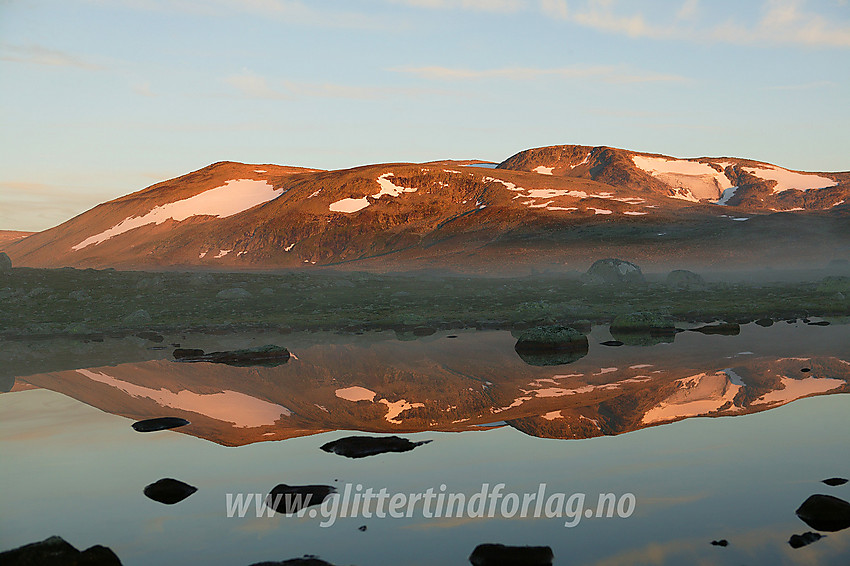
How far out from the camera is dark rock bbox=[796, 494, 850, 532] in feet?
26.8

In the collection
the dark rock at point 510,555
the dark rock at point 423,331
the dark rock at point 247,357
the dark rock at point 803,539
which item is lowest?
the dark rock at point 423,331

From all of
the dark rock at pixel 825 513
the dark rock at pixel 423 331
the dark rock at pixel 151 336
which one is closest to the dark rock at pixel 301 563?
the dark rock at pixel 825 513

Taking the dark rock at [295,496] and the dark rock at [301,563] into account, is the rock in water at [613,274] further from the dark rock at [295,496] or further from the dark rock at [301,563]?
the dark rock at [301,563]

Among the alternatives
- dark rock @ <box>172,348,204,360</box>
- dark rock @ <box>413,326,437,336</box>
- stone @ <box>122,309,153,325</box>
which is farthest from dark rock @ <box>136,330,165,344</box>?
dark rock @ <box>413,326,437,336</box>

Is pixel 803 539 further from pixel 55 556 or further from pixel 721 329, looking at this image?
pixel 721 329

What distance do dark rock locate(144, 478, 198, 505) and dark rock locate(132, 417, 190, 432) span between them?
4.66 meters

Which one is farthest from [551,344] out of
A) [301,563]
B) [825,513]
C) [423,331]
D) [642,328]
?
[301,563]

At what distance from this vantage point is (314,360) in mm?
25297

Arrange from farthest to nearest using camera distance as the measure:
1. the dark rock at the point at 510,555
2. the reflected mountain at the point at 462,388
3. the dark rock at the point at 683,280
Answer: the dark rock at the point at 683,280, the reflected mountain at the point at 462,388, the dark rock at the point at 510,555

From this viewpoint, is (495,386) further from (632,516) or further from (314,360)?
(632,516)

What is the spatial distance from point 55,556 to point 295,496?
10.5 feet

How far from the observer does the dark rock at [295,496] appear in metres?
9.51

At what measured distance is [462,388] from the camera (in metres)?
19.0

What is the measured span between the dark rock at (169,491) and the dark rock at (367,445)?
2756mm
